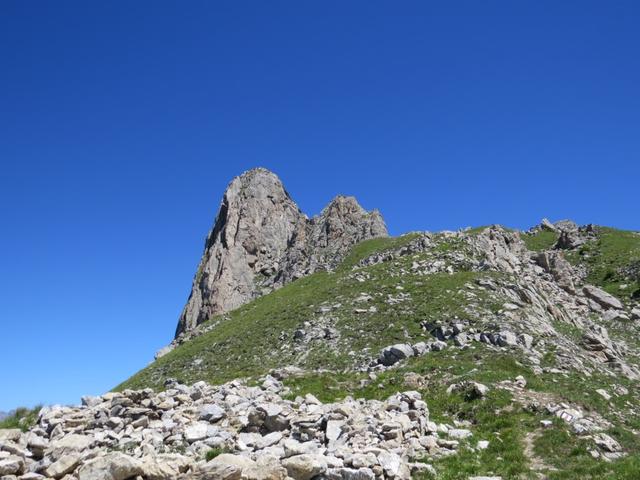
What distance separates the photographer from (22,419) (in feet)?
69.3

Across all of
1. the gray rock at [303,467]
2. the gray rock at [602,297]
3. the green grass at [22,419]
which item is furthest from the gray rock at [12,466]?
the gray rock at [602,297]

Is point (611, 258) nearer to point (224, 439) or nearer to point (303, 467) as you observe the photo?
point (224, 439)

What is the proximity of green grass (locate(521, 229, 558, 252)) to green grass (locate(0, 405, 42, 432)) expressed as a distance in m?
91.3

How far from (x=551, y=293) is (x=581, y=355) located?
94.2 feet

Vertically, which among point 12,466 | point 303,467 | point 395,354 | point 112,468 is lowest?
point 303,467

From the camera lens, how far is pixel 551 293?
202ft

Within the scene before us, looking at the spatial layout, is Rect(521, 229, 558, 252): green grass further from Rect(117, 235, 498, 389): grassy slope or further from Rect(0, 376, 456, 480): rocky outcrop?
Rect(0, 376, 456, 480): rocky outcrop


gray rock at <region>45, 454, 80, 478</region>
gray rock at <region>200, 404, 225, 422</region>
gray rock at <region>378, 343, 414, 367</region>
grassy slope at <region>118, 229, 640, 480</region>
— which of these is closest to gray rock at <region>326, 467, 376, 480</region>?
grassy slope at <region>118, 229, 640, 480</region>

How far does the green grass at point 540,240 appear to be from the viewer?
9716 centimetres

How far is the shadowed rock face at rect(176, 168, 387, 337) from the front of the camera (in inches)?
4193

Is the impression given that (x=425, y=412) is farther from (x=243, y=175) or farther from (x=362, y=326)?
(x=243, y=175)

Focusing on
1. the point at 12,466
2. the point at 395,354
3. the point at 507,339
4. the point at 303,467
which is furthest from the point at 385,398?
the point at 12,466

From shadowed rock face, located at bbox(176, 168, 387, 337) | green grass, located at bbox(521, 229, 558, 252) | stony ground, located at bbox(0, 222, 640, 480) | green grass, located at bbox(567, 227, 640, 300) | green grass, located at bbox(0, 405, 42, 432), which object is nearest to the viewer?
stony ground, located at bbox(0, 222, 640, 480)

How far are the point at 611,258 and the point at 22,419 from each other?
278ft
